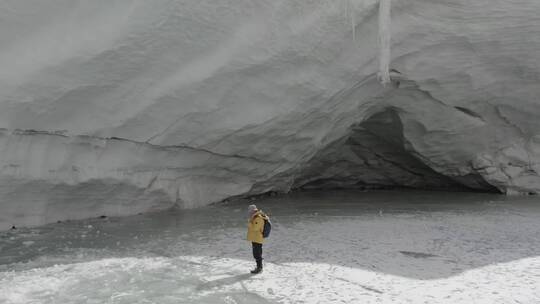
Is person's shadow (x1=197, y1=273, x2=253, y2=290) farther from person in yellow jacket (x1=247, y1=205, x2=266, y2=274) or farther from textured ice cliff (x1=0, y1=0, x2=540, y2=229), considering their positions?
textured ice cliff (x1=0, y1=0, x2=540, y2=229)

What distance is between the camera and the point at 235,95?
8.36 metres

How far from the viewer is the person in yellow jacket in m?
5.14

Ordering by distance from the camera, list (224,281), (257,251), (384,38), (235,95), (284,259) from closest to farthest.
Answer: (224,281)
(257,251)
(284,259)
(235,95)
(384,38)

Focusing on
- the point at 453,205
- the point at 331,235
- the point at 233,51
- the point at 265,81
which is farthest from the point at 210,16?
the point at 453,205

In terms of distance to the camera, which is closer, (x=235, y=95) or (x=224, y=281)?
(x=224, y=281)

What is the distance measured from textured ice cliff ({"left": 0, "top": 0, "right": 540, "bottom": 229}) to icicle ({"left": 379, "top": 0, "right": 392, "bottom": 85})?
0.17 m

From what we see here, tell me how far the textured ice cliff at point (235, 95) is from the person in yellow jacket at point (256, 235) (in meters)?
3.23

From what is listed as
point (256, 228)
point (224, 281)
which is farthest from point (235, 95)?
Result: point (224, 281)

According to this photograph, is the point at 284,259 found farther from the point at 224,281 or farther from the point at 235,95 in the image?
the point at 235,95

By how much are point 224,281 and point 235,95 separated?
A: 13.4 feet

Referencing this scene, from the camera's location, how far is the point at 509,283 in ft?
15.9

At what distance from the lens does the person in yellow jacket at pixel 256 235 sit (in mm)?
5145

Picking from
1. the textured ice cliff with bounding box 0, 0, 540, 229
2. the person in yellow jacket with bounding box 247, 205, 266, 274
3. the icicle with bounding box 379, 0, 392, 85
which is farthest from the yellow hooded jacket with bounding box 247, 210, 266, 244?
the icicle with bounding box 379, 0, 392, 85

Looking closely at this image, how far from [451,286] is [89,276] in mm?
3492
